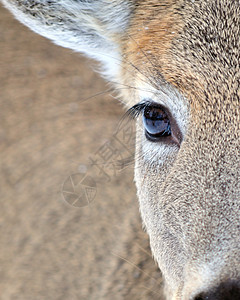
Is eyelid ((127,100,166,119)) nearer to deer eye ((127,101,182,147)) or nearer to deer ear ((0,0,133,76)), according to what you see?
deer eye ((127,101,182,147))

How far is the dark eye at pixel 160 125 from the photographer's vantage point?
2705 millimetres

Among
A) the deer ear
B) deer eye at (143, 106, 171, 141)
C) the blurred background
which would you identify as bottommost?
the blurred background

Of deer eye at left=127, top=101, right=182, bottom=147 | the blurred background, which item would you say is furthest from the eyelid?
the blurred background

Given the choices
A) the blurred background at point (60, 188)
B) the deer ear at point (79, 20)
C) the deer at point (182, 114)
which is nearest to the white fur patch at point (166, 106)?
the deer at point (182, 114)

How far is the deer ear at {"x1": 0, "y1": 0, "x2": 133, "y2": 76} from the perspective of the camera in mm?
3088

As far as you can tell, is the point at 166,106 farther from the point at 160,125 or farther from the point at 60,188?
the point at 60,188

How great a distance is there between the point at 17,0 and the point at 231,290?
1.94 m

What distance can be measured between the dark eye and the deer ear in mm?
672

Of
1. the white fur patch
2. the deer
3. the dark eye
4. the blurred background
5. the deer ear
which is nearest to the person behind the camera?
the deer

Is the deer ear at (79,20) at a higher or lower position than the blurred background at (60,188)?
higher

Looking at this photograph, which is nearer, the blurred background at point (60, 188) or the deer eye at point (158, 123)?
the deer eye at point (158, 123)

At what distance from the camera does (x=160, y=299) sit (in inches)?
152

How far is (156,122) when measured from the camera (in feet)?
9.25

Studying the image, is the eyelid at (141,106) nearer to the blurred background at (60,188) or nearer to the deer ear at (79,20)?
the deer ear at (79,20)
